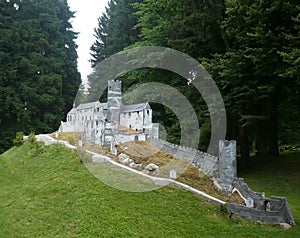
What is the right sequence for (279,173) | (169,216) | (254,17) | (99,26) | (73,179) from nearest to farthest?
1. (169,216)
2. (73,179)
3. (254,17)
4. (279,173)
5. (99,26)

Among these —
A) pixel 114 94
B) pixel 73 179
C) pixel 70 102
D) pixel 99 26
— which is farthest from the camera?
pixel 99 26

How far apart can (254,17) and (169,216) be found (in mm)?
12169

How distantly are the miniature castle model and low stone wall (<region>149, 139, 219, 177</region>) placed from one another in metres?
1.87

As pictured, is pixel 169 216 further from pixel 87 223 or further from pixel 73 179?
pixel 73 179

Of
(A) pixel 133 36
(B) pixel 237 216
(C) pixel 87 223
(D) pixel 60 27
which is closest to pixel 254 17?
(B) pixel 237 216

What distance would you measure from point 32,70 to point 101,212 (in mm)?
31069

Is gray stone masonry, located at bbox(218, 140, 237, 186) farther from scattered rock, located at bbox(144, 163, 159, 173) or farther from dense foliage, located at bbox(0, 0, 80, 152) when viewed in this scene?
dense foliage, located at bbox(0, 0, 80, 152)

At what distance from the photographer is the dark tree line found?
18.5 m

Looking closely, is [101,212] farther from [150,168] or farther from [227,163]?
[227,163]

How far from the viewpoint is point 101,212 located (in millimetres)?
11750

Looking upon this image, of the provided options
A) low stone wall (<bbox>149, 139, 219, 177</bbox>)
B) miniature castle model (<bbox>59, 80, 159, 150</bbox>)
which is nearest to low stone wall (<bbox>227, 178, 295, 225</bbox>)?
low stone wall (<bbox>149, 139, 219, 177</bbox>)

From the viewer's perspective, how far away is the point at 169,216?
465 inches

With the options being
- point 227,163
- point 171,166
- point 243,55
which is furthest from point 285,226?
point 243,55

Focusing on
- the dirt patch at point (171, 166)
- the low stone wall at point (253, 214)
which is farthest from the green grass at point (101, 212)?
the dirt patch at point (171, 166)
